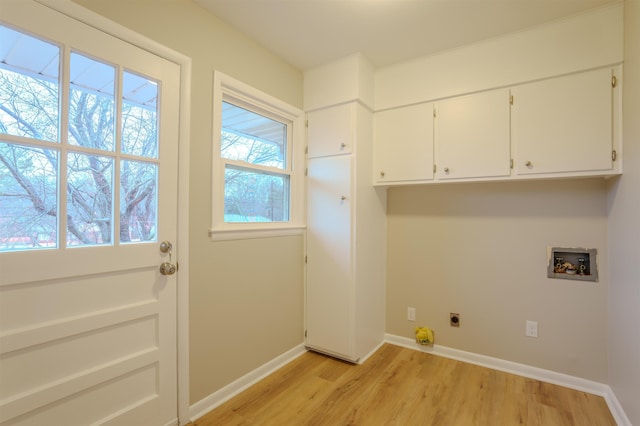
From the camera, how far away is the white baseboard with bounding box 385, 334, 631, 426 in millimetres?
1861

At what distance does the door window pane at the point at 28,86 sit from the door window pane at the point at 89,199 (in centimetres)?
15

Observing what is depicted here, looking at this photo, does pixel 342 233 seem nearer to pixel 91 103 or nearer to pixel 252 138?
pixel 252 138

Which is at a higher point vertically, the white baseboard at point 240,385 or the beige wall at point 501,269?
the beige wall at point 501,269

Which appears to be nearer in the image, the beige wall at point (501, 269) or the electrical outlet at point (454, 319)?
the beige wall at point (501, 269)

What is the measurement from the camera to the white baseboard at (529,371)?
1861 millimetres

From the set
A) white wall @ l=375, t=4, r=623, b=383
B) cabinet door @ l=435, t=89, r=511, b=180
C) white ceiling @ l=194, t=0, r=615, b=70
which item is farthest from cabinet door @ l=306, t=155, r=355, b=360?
white ceiling @ l=194, t=0, r=615, b=70

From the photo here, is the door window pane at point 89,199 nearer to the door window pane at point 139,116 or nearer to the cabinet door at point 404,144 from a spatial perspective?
the door window pane at point 139,116

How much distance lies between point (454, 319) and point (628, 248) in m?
1.26

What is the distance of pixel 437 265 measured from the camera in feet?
8.66

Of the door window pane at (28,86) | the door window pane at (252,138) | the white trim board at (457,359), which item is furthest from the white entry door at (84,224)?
the door window pane at (252,138)

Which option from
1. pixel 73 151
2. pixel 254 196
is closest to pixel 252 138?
pixel 254 196

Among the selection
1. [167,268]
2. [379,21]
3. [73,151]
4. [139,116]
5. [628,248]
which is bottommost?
[167,268]

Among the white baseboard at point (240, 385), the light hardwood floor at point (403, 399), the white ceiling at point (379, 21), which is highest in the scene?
the white ceiling at point (379, 21)

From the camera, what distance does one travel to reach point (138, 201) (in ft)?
5.08
